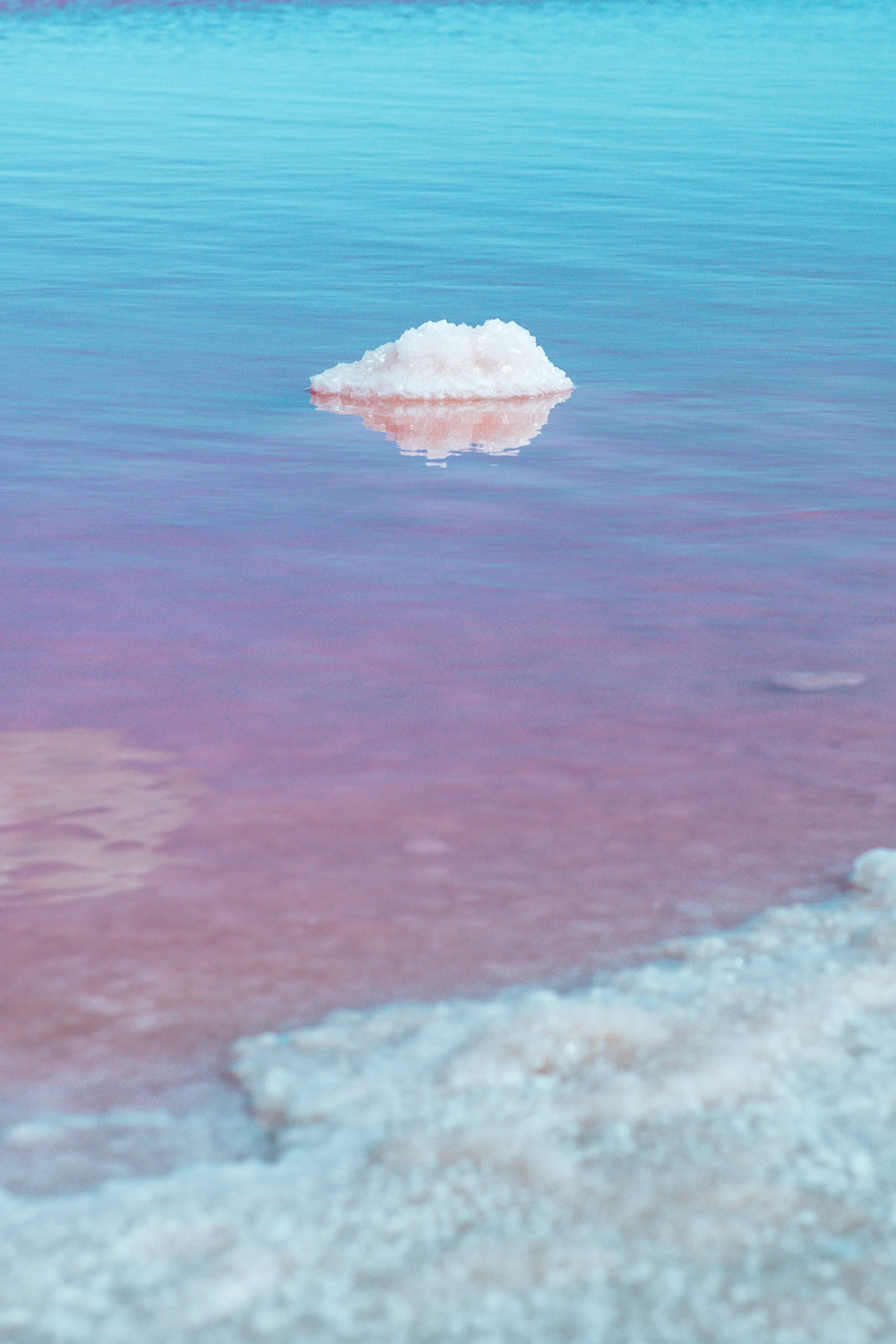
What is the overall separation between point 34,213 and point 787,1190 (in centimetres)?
916

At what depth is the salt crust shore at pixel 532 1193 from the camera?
5.99 feet

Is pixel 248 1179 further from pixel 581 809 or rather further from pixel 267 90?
pixel 267 90

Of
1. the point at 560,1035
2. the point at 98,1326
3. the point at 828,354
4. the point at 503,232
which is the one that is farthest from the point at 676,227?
the point at 98,1326

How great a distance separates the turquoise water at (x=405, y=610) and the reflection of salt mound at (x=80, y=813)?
0.03ft

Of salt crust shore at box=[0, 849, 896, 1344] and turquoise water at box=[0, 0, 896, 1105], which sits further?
turquoise water at box=[0, 0, 896, 1105]

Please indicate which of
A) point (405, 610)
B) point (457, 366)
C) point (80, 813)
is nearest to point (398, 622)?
point (405, 610)

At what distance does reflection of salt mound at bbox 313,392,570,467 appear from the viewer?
557cm

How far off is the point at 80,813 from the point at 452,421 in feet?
10.5

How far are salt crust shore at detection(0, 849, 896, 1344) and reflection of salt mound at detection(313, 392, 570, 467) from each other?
10.7 ft

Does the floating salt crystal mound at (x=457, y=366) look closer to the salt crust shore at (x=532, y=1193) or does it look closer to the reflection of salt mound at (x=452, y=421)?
the reflection of salt mound at (x=452, y=421)

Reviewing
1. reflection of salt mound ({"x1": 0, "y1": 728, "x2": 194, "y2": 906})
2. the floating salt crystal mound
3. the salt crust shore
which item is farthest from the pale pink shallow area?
the floating salt crystal mound

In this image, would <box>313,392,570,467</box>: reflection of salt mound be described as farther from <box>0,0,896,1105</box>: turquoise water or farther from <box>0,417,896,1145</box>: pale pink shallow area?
<box>0,417,896,1145</box>: pale pink shallow area

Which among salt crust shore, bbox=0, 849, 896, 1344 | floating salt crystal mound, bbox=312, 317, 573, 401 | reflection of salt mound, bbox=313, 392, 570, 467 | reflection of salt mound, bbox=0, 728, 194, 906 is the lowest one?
salt crust shore, bbox=0, 849, 896, 1344

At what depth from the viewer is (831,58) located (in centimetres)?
2367
